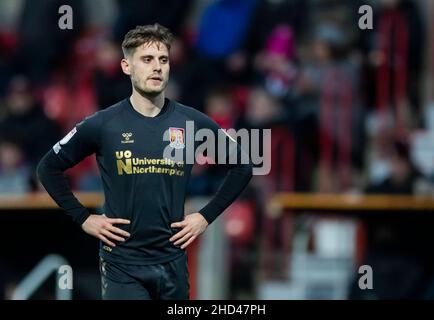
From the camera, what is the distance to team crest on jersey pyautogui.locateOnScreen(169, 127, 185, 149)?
786cm

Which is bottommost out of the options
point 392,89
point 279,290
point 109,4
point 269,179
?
point 279,290

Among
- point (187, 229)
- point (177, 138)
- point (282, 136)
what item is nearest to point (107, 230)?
point (187, 229)

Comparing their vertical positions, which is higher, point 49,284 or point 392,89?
point 392,89

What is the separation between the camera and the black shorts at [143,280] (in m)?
7.87

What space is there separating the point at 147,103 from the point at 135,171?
0.41 metres

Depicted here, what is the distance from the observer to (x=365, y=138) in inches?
542

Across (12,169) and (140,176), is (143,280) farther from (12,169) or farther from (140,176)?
(12,169)

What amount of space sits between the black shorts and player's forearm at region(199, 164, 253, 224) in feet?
1.03

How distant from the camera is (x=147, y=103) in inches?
Answer: 310

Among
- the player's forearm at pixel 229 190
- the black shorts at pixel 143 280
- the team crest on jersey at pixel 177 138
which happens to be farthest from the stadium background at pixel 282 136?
the team crest on jersey at pixel 177 138

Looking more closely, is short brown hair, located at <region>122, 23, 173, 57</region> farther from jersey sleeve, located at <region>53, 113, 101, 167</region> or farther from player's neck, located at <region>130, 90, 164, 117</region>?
jersey sleeve, located at <region>53, 113, 101, 167</region>
